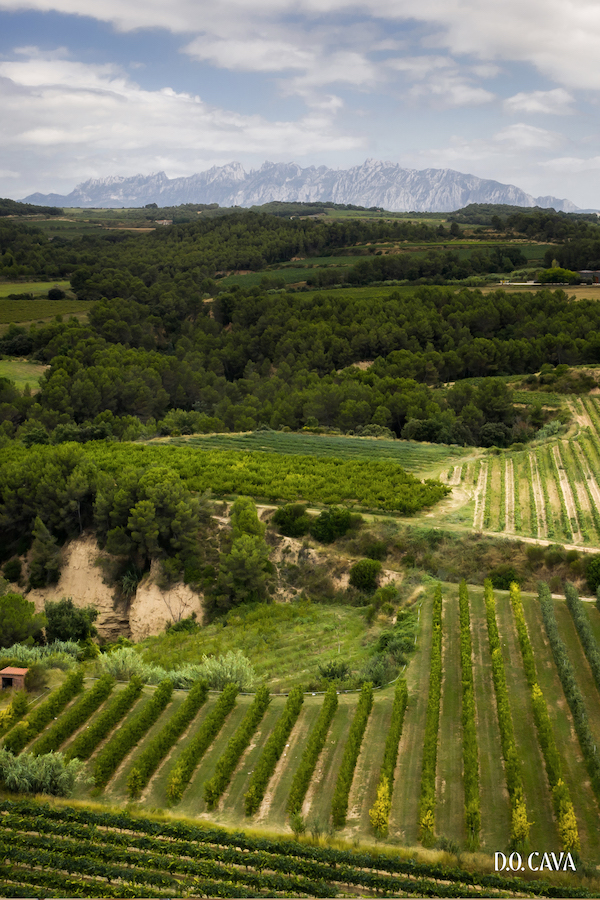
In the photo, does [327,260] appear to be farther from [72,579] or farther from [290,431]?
[72,579]

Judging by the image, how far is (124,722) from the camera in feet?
81.8

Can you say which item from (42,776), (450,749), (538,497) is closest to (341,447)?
(538,497)

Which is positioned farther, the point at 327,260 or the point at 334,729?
the point at 327,260

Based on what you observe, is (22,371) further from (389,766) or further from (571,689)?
(571,689)

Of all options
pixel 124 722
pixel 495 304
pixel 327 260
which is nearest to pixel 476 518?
pixel 124 722

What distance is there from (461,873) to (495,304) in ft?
268

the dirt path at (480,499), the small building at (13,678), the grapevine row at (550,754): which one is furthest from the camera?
the dirt path at (480,499)

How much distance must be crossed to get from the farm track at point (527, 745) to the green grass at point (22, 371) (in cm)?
6405

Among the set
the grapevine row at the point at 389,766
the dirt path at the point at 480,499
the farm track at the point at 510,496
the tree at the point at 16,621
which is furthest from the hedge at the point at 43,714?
the farm track at the point at 510,496

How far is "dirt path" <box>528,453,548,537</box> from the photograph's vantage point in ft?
126

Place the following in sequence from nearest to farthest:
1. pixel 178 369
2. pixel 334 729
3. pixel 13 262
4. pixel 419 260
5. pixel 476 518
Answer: pixel 334 729 → pixel 476 518 → pixel 178 369 → pixel 419 260 → pixel 13 262

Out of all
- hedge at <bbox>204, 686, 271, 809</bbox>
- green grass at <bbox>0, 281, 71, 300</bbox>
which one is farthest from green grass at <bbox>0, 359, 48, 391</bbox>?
hedge at <bbox>204, 686, 271, 809</bbox>

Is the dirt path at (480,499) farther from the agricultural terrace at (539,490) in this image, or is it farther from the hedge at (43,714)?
the hedge at (43,714)

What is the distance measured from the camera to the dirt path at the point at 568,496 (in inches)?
1474
